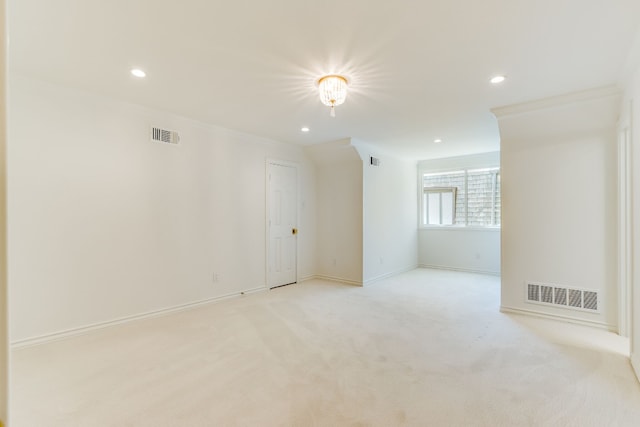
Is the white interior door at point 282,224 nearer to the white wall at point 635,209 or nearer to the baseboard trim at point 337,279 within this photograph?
the baseboard trim at point 337,279

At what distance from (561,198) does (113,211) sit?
493cm

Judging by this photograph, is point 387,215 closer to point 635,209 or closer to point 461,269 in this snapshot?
point 461,269

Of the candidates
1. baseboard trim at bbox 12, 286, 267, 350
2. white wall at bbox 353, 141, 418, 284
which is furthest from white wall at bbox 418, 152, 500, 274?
baseboard trim at bbox 12, 286, 267, 350

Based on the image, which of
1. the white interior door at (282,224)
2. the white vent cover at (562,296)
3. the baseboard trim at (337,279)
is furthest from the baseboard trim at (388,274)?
the white vent cover at (562,296)

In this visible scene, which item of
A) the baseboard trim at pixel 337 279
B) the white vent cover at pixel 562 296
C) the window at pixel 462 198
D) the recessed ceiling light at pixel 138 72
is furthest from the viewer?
the window at pixel 462 198

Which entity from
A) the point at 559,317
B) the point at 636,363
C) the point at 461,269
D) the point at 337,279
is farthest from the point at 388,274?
the point at 636,363

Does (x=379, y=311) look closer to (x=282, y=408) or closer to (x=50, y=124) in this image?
(x=282, y=408)

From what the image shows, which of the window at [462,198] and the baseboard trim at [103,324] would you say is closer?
the baseboard trim at [103,324]

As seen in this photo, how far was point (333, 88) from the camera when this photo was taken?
2.53 m

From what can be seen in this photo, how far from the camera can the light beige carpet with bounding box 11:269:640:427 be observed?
1.76 m

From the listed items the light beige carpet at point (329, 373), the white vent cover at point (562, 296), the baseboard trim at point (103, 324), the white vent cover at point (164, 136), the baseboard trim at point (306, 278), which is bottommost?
the light beige carpet at point (329, 373)

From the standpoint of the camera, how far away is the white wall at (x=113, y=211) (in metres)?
2.62

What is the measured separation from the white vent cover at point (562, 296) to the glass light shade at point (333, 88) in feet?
10.3

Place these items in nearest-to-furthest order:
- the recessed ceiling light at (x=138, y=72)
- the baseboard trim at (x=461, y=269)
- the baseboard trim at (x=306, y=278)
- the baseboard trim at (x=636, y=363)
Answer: the baseboard trim at (x=636, y=363)
the recessed ceiling light at (x=138, y=72)
the baseboard trim at (x=306, y=278)
the baseboard trim at (x=461, y=269)
